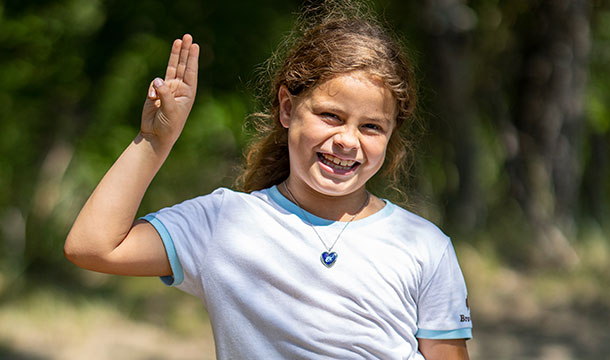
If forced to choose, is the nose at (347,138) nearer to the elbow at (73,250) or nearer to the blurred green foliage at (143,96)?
Answer: the elbow at (73,250)

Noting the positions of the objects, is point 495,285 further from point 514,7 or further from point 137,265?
point 137,265

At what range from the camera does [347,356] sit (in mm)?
1633

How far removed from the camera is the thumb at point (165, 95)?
164cm

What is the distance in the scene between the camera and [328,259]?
1.68 m

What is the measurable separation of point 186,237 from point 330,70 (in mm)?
509

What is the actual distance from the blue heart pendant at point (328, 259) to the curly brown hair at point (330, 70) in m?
0.35

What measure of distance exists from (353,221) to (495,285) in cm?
492

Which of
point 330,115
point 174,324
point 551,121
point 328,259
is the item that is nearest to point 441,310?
point 328,259

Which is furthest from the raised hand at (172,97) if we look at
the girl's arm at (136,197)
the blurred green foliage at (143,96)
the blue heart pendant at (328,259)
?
the blurred green foliage at (143,96)

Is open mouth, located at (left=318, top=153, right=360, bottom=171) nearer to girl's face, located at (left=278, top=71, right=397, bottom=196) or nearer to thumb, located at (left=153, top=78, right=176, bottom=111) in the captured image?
girl's face, located at (left=278, top=71, right=397, bottom=196)

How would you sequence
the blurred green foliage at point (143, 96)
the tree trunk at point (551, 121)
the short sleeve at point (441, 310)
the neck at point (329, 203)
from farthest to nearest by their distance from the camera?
the tree trunk at point (551, 121), the blurred green foliage at point (143, 96), the neck at point (329, 203), the short sleeve at point (441, 310)

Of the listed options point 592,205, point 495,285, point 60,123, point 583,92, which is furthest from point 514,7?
point 60,123

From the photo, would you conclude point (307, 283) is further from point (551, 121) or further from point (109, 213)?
point (551, 121)

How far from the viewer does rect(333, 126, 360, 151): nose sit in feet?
5.62
